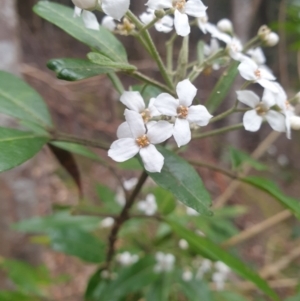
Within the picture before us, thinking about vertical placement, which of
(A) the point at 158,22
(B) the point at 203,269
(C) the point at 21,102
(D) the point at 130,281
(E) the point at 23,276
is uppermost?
(A) the point at 158,22

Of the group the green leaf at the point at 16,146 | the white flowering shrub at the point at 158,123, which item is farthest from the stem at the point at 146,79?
the green leaf at the point at 16,146

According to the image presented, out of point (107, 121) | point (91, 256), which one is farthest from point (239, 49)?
point (107, 121)

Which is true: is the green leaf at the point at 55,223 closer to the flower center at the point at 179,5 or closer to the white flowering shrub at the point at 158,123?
the white flowering shrub at the point at 158,123

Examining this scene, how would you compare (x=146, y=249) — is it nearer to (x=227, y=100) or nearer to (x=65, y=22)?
(x=65, y=22)

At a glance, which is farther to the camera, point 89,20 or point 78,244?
point 78,244

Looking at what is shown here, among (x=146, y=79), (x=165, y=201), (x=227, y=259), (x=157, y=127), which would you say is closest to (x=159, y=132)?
(x=157, y=127)

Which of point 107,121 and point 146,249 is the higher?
point 146,249

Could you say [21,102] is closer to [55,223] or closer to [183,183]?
[183,183]
